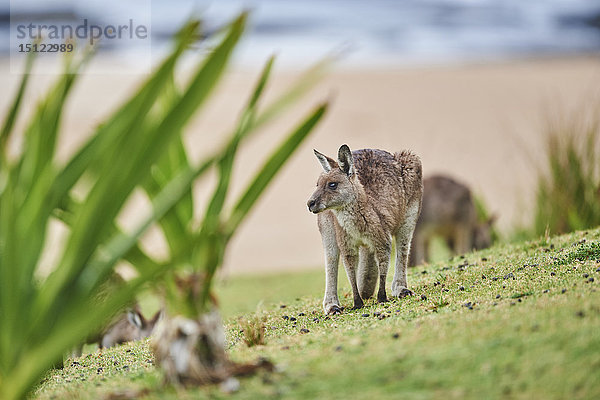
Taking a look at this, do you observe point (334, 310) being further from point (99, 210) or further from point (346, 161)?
point (99, 210)

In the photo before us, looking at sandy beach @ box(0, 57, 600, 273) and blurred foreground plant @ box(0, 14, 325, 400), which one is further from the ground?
sandy beach @ box(0, 57, 600, 273)

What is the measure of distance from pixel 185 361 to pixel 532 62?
1100 inches

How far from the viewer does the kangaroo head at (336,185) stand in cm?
506

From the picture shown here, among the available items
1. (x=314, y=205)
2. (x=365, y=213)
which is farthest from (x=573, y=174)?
(x=314, y=205)

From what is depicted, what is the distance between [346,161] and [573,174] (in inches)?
165

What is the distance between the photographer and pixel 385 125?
20453 millimetres

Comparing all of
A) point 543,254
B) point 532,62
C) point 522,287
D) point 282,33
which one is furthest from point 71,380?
point 282,33

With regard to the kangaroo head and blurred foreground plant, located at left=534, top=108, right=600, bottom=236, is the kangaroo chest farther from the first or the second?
blurred foreground plant, located at left=534, top=108, right=600, bottom=236

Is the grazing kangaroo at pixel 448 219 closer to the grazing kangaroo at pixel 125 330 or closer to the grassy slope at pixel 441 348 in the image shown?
the grassy slope at pixel 441 348

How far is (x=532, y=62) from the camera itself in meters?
29.2

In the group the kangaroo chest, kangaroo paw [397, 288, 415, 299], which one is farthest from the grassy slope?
the kangaroo chest

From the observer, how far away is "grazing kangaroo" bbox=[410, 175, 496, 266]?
8.93 m

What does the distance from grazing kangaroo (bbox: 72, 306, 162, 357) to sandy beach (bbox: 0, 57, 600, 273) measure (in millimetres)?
5629

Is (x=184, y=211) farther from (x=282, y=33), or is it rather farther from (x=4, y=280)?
(x=282, y=33)
